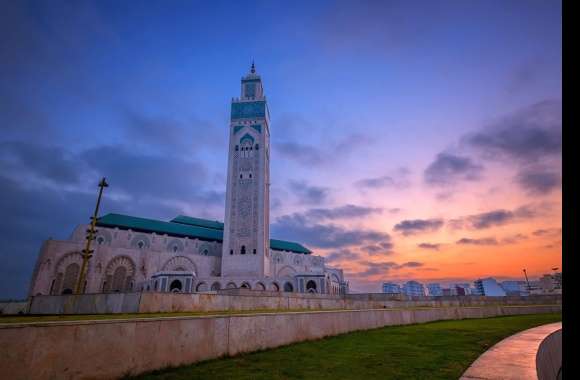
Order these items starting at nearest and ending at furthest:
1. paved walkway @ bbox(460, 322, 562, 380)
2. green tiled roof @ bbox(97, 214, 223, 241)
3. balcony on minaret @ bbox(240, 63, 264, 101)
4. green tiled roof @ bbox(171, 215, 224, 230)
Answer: paved walkway @ bbox(460, 322, 562, 380) → green tiled roof @ bbox(97, 214, 223, 241) → balcony on minaret @ bbox(240, 63, 264, 101) → green tiled roof @ bbox(171, 215, 224, 230)

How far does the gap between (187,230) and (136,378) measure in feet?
189

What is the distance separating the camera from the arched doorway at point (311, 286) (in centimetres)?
4697

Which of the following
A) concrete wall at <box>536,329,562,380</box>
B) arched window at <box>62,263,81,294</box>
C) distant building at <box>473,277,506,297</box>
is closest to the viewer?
concrete wall at <box>536,329,562,380</box>

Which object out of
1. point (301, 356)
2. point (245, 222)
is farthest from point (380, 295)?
point (245, 222)

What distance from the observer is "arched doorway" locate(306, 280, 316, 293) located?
154ft

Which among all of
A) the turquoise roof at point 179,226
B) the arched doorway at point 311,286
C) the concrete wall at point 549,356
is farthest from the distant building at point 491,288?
the concrete wall at point 549,356

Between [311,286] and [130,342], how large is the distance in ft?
145

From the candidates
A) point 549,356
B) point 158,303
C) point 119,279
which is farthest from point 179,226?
point 549,356

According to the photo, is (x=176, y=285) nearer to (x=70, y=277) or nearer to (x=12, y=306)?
(x=70, y=277)

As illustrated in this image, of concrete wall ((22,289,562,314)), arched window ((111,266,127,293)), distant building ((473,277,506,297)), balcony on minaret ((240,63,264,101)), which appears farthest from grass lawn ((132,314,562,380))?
distant building ((473,277,506,297))

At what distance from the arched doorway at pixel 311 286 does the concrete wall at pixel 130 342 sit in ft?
132

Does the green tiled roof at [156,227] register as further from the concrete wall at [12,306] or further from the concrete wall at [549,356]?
the concrete wall at [549,356]

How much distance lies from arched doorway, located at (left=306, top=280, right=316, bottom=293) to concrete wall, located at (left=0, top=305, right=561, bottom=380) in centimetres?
4033

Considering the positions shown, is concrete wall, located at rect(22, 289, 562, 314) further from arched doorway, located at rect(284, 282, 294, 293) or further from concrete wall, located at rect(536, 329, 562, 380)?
arched doorway, located at rect(284, 282, 294, 293)
